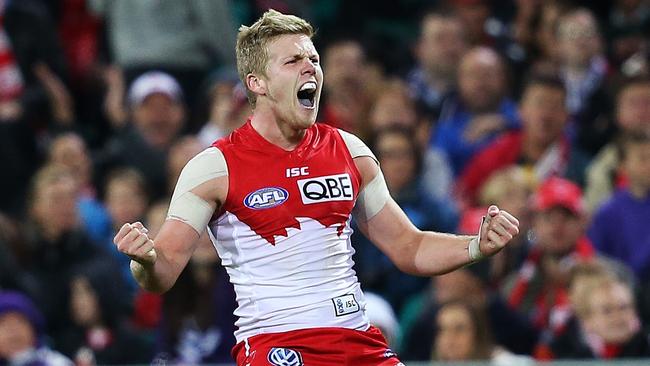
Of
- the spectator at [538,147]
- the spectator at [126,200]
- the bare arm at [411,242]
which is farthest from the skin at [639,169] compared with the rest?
the bare arm at [411,242]

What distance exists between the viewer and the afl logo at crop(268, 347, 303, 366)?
18.1 ft

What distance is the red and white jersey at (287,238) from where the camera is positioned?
18.3ft

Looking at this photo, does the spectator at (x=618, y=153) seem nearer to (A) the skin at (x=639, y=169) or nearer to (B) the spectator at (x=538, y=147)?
(B) the spectator at (x=538, y=147)

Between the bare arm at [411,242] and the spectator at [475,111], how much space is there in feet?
15.8

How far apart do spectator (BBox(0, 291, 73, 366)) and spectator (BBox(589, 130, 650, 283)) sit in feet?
11.5

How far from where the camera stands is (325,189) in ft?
18.6

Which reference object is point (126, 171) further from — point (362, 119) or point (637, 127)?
point (637, 127)

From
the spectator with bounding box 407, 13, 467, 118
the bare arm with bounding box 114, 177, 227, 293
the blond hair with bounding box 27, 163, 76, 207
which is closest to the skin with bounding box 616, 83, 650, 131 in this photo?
the spectator with bounding box 407, 13, 467, 118

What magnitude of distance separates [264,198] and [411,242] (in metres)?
0.69

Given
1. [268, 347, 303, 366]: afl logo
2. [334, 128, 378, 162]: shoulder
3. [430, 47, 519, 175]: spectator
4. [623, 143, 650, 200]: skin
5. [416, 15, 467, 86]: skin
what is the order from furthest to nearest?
[416, 15, 467, 86]: skin
[430, 47, 519, 175]: spectator
[623, 143, 650, 200]: skin
[334, 128, 378, 162]: shoulder
[268, 347, 303, 366]: afl logo

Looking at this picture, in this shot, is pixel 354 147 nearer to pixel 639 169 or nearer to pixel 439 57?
pixel 639 169

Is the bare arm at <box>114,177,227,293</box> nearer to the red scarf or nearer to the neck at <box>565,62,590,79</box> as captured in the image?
the red scarf

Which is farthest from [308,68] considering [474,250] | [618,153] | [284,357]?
[618,153]

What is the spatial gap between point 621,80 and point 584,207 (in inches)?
48.5
